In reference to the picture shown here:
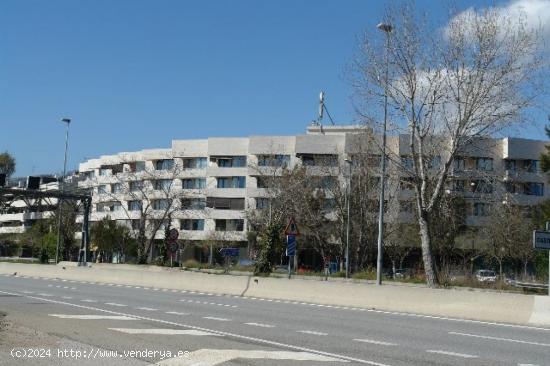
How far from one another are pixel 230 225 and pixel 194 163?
416 inches

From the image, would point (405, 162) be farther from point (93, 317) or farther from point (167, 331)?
point (167, 331)

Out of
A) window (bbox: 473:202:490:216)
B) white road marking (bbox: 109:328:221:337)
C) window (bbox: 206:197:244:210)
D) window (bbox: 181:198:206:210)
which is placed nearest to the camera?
white road marking (bbox: 109:328:221:337)

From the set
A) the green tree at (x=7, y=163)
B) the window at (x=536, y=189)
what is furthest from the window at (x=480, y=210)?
the green tree at (x=7, y=163)

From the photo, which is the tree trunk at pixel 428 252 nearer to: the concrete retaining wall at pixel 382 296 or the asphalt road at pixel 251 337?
the concrete retaining wall at pixel 382 296

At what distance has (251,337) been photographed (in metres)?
13.5

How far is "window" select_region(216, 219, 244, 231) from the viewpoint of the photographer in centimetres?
8625

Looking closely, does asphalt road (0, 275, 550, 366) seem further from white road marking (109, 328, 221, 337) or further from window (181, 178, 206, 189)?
window (181, 178, 206, 189)

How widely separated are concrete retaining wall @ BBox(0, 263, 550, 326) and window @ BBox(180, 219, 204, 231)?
174 feet

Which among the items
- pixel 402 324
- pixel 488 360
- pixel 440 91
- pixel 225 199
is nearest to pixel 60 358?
pixel 488 360

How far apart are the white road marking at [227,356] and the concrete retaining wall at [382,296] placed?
9.47m

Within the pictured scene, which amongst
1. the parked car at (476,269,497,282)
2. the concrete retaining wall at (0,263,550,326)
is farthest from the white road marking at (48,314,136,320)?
the parked car at (476,269,497,282)

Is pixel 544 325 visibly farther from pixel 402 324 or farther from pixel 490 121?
pixel 490 121

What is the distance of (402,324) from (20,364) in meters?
10.4

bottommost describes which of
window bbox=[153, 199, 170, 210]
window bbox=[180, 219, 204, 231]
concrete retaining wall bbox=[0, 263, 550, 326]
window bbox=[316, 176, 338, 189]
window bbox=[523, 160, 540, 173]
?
concrete retaining wall bbox=[0, 263, 550, 326]
